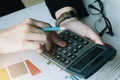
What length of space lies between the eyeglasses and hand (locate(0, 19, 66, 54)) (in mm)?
165

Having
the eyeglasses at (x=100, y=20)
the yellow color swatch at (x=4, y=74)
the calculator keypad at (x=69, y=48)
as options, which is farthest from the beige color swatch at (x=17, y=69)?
the eyeglasses at (x=100, y=20)

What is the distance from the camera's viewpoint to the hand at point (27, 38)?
30.2 inches

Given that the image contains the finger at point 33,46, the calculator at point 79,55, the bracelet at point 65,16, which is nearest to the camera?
the calculator at point 79,55

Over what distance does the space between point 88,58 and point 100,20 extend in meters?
0.24

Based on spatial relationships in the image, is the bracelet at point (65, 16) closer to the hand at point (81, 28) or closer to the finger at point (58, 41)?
the hand at point (81, 28)

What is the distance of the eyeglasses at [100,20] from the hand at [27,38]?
165 millimetres

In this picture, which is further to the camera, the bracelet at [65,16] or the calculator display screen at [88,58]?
the bracelet at [65,16]

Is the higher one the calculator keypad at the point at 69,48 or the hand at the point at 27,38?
the hand at the point at 27,38

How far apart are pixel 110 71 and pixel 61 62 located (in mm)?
137

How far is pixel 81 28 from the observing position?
85 centimetres

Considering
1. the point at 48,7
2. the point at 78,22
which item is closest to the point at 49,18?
the point at 48,7

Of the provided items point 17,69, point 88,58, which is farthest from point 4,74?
point 88,58

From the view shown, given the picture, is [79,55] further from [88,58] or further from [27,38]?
[27,38]

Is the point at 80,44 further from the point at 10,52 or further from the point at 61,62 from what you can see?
the point at 10,52
